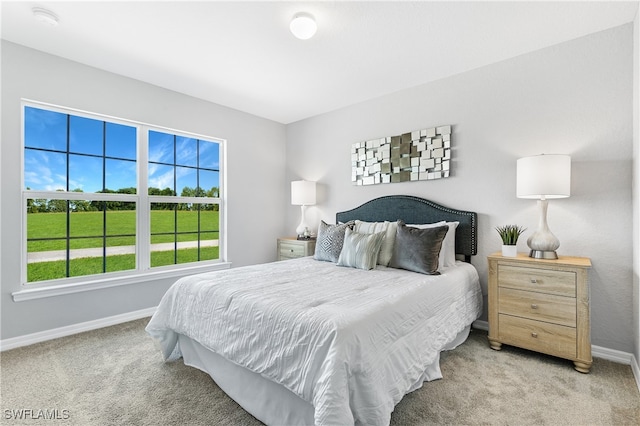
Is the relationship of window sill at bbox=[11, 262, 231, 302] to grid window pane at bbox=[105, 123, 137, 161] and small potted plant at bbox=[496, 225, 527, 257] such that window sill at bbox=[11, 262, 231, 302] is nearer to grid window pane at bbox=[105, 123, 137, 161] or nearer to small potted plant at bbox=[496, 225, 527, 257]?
grid window pane at bbox=[105, 123, 137, 161]

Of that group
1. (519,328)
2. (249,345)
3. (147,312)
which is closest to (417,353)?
(249,345)

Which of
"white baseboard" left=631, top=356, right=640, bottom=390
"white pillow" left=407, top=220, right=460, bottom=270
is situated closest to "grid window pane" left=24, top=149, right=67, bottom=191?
"white pillow" left=407, top=220, right=460, bottom=270

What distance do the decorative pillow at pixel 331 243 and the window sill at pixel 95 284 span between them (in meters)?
1.67

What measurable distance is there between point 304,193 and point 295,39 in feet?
6.70

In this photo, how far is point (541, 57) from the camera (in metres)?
2.60

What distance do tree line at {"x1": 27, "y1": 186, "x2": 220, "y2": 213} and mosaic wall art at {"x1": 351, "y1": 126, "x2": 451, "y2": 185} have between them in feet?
6.64

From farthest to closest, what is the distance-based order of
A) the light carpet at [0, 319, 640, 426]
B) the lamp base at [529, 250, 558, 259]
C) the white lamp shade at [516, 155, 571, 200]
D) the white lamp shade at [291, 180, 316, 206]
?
the white lamp shade at [291, 180, 316, 206]
the lamp base at [529, 250, 558, 259]
the white lamp shade at [516, 155, 571, 200]
the light carpet at [0, 319, 640, 426]

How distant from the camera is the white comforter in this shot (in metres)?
1.30

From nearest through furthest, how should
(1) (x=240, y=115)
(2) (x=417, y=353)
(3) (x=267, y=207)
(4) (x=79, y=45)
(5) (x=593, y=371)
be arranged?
(2) (x=417, y=353) → (5) (x=593, y=371) → (4) (x=79, y=45) → (1) (x=240, y=115) → (3) (x=267, y=207)

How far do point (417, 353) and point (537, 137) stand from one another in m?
2.24

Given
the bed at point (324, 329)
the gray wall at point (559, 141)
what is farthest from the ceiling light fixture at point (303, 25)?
the bed at point (324, 329)

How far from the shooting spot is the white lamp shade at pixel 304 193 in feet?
13.5

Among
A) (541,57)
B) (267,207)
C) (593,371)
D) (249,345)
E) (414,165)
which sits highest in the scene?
(541,57)

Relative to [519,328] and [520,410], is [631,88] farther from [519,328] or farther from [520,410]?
[520,410]
